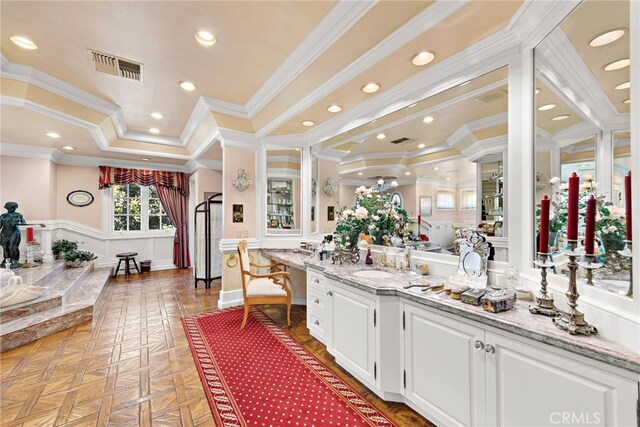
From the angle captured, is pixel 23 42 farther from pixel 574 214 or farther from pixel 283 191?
pixel 574 214

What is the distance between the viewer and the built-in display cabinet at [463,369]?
42.5 inches

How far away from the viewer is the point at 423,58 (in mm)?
2135

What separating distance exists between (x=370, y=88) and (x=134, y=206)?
257 inches

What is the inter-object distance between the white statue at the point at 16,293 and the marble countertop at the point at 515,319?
12.1 ft

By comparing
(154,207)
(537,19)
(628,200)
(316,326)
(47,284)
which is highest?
(537,19)

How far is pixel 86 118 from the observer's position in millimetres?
3889

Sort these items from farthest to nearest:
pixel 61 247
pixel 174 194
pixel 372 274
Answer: pixel 174 194, pixel 61 247, pixel 372 274

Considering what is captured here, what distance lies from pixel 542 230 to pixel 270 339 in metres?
2.66

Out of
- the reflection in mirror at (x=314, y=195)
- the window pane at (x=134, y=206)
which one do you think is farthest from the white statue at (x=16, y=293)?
the reflection in mirror at (x=314, y=195)

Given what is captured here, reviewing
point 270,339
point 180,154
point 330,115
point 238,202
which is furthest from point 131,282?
point 330,115

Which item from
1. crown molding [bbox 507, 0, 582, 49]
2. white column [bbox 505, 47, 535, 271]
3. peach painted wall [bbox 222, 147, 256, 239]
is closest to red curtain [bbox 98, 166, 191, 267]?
peach painted wall [bbox 222, 147, 256, 239]

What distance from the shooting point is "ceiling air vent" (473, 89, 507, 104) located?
6.37 ft

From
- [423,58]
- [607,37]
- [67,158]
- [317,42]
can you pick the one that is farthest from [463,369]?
[67,158]

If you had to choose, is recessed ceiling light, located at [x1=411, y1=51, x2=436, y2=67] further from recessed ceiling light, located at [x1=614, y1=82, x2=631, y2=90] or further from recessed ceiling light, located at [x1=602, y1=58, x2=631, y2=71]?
recessed ceiling light, located at [x1=614, y1=82, x2=631, y2=90]
